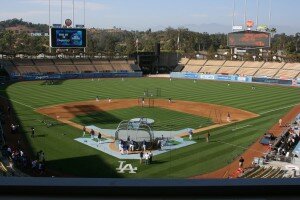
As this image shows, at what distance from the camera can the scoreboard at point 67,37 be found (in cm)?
6562

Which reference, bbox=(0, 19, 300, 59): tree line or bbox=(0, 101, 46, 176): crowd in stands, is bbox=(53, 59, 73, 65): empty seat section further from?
bbox=(0, 101, 46, 176): crowd in stands

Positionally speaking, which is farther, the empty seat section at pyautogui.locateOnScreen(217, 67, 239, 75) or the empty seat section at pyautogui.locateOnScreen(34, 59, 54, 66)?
the empty seat section at pyautogui.locateOnScreen(217, 67, 239, 75)

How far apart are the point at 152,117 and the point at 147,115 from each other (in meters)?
1.23

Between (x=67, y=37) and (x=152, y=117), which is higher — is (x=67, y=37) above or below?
above

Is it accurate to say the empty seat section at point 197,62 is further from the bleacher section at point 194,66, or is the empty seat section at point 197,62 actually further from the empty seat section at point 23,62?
the empty seat section at point 23,62

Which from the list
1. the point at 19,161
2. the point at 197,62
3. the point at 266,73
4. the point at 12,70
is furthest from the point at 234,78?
the point at 19,161

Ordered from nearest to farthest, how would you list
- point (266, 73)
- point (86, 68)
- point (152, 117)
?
1. point (152, 117)
2. point (266, 73)
3. point (86, 68)

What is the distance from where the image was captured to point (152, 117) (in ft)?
117

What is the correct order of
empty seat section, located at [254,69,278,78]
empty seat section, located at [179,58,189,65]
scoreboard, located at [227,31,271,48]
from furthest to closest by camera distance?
empty seat section, located at [179,58,189,65] < scoreboard, located at [227,31,271,48] < empty seat section, located at [254,69,278,78]

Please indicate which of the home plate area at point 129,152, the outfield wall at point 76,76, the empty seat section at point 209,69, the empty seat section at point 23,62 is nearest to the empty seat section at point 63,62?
the outfield wall at point 76,76

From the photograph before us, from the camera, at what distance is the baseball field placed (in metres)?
22.1

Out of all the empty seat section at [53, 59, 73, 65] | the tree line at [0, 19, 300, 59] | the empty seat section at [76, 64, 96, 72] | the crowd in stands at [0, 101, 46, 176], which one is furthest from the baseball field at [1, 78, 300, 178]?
the tree line at [0, 19, 300, 59]

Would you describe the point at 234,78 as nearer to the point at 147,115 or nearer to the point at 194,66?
the point at 194,66

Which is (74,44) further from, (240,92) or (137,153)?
(137,153)
